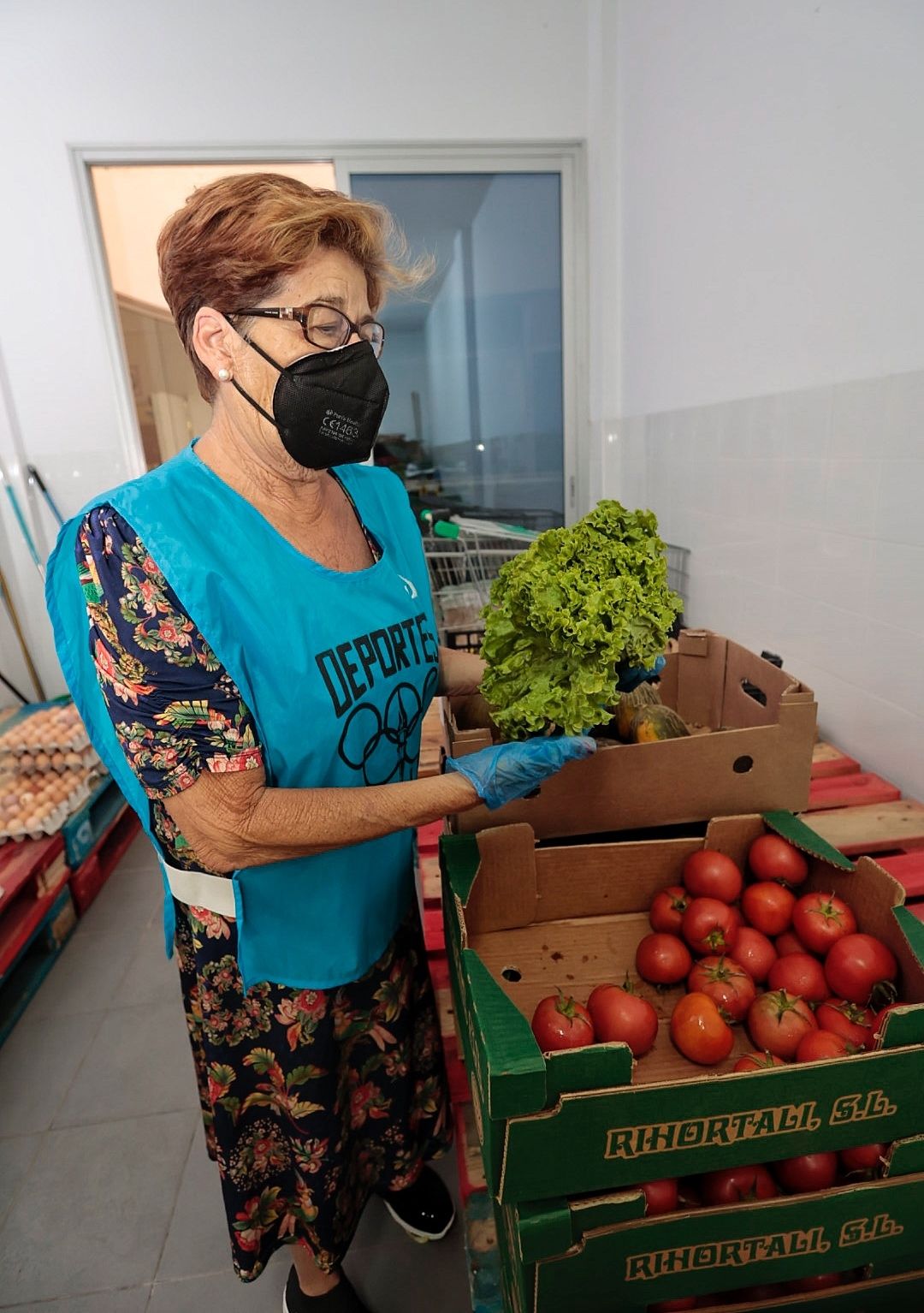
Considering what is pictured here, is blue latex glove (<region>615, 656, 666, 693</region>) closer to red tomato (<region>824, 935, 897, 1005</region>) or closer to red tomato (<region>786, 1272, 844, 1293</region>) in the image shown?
red tomato (<region>824, 935, 897, 1005</region>)

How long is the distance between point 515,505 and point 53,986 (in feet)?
10.6

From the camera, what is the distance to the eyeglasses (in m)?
1.12

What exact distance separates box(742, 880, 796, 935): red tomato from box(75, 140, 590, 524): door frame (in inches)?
133

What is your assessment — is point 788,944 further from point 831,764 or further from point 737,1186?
point 831,764

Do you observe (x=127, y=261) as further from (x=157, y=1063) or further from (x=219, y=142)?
(x=157, y=1063)

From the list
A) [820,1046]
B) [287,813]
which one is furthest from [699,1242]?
[287,813]

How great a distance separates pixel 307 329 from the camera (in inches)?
44.7

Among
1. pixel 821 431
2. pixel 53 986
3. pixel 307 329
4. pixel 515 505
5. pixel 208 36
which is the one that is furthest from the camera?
pixel 515 505

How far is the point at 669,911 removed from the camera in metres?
1.29

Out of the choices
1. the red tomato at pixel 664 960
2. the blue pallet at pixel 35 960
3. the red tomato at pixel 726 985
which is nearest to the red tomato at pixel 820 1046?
the red tomato at pixel 726 985

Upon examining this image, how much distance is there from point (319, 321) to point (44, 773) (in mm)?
2965

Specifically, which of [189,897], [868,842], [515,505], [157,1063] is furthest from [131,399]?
[868,842]

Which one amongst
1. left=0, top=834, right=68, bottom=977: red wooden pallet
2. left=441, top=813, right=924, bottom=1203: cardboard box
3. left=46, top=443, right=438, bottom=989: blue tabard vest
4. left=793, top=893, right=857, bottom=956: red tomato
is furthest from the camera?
left=0, top=834, right=68, bottom=977: red wooden pallet

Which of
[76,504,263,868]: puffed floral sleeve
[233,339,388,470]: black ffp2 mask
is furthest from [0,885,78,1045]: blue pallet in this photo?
[233,339,388,470]: black ffp2 mask
